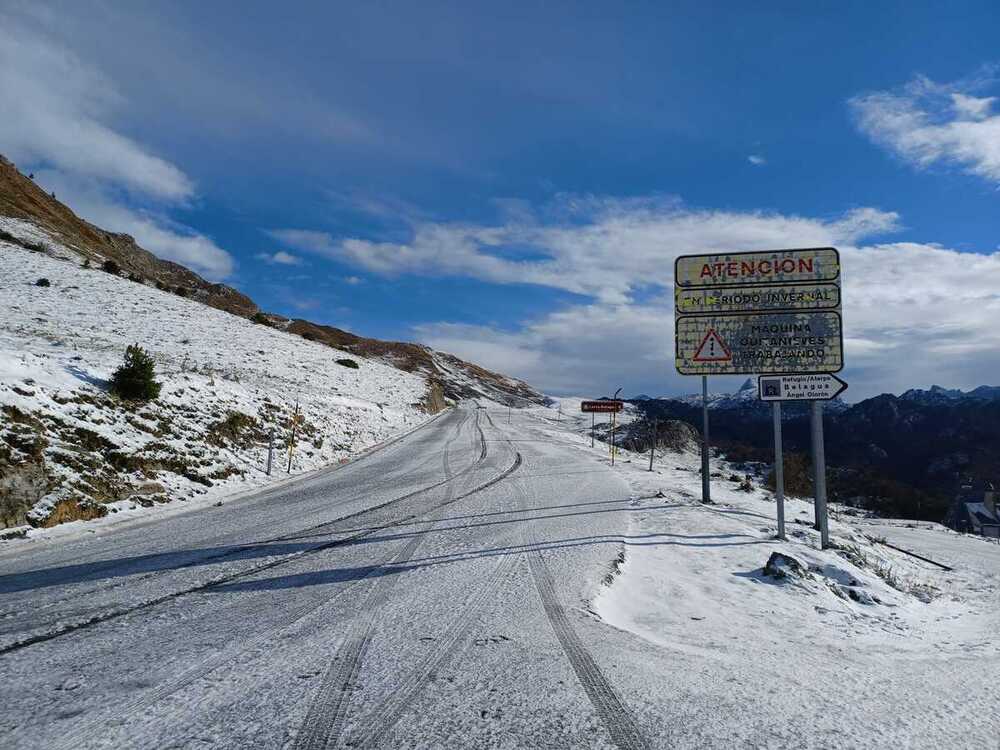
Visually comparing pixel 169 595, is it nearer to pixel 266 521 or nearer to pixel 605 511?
pixel 266 521

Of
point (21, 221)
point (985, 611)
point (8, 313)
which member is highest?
point (21, 221)

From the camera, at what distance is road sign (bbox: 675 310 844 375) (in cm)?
1014

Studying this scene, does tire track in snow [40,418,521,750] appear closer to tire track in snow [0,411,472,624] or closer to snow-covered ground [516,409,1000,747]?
tire track in snow [0,411,472,624]

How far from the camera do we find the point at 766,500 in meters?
14.4

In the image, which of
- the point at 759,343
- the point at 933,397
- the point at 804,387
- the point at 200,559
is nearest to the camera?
the point at 200,559

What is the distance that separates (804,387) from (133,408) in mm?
14739

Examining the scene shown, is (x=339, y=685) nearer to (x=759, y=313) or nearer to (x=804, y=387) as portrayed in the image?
(x=804, y=387)

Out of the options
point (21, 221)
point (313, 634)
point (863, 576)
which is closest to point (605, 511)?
point (863, 576)

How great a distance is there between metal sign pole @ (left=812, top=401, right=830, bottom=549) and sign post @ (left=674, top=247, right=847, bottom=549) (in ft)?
0.05

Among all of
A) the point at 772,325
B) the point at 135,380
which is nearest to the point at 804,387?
the point at 772,325

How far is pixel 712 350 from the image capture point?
1141 cm

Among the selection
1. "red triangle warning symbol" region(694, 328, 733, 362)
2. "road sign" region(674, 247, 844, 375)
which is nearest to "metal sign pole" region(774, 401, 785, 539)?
"road sign" region(674, 247, 844, 375)

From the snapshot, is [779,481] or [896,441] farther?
[896,441]

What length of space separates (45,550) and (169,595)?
3.37 m
